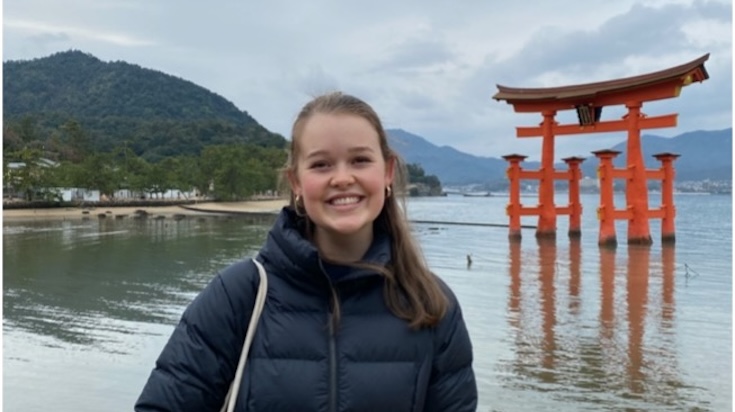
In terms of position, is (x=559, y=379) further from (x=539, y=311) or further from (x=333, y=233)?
(x=333, y=233)

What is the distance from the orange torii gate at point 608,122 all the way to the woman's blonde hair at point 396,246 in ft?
61.6

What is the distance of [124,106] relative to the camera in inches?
4006

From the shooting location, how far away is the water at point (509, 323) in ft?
19.7

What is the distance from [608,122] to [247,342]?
20957mm

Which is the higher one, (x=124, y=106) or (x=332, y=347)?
(x=124, y=106)

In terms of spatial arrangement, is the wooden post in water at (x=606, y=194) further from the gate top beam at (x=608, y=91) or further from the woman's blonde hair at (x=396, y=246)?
the woman's blonde hair at (x=396, y=246)

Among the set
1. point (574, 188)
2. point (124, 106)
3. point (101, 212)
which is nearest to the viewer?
point (574, 188)

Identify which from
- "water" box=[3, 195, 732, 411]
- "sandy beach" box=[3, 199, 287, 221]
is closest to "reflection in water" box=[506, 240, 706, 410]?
"water" box=[3, 195, 732, 411]

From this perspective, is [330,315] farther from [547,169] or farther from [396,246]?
[547,169]

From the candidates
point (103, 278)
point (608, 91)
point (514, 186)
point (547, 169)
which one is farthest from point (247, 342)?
A: point (514, 186)

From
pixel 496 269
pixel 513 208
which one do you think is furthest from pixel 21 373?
pixel 513 208

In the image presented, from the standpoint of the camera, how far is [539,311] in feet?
34.2

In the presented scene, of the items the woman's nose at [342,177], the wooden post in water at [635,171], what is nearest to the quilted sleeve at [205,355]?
the woman's nose at [342,177]

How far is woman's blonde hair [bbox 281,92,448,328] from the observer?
4.57 feet
